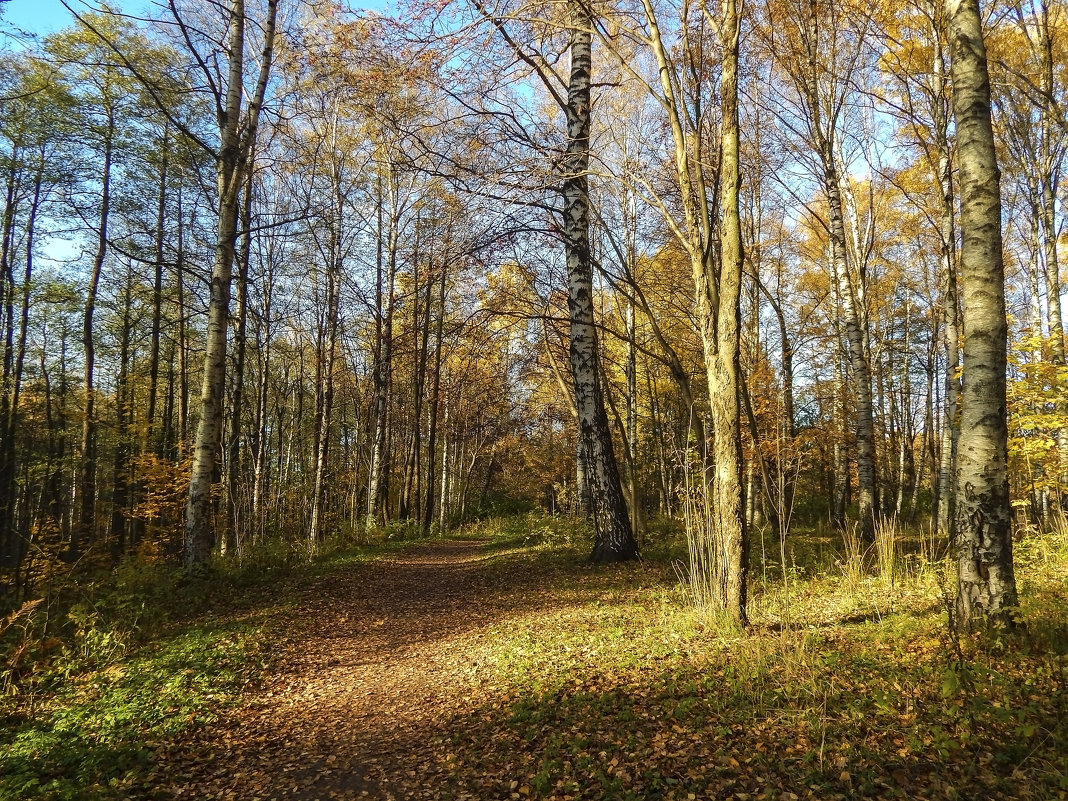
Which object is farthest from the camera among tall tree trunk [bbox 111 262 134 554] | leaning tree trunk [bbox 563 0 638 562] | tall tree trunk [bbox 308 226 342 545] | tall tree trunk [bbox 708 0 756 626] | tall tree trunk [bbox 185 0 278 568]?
tall tree trunk [bbox 111 262 134 554]

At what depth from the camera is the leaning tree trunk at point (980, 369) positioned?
3.42 metres

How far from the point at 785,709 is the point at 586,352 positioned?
19.3 feet

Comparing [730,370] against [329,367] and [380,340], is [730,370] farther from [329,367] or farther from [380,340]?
[380,340]

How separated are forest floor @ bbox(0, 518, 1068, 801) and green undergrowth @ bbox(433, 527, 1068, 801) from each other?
1 cm

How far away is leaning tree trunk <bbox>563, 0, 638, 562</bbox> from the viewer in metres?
8.06

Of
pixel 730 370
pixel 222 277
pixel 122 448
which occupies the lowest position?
pixel 122 448

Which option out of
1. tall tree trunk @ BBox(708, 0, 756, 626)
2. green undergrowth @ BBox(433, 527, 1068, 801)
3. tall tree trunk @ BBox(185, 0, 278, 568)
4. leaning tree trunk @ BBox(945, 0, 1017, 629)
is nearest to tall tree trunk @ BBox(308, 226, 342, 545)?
tall tree trunk @ BBox(185, 0, 278, 568)

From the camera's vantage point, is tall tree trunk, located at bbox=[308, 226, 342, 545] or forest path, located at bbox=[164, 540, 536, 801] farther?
tall tree trunk, located at bbox=[308, 226, 342, 545]

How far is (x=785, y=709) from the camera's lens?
119 inches

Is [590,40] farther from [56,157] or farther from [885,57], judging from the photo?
[56,157]

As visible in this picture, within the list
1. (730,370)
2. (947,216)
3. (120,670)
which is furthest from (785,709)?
(947,216)

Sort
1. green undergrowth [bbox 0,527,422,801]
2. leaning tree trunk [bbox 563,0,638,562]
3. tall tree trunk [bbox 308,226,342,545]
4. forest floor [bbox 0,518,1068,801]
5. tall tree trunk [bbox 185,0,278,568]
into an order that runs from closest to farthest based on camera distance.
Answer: forest floor [bbox 0,518,1068,801] → green undergrowth [bbox 0,527,422,801] → tall tree trunk [bbox 185,0,278,568] → leaning tree trunk [bbox 563,0,638,562] → tall tree trunk [bbox 308,226,342,545]

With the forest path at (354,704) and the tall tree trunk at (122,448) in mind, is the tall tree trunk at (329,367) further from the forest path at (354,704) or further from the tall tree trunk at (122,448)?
the forest path at (354,704)

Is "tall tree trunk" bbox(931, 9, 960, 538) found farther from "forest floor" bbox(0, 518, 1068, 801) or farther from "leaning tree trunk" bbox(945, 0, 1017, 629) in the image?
"leaning tree trunk" bbox(945, 0, 1017, 629)
